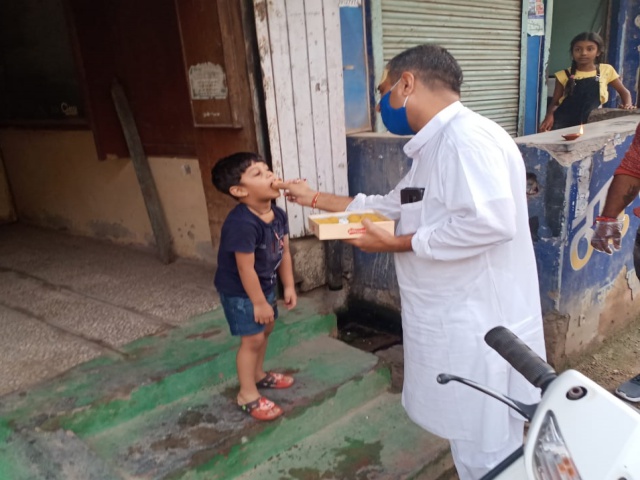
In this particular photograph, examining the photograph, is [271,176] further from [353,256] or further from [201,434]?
[353,256]

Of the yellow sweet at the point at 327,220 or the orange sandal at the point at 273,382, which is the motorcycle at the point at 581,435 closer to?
the yellow sweet at the point at 327,220

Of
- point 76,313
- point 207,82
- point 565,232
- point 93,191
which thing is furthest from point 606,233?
point 93,191

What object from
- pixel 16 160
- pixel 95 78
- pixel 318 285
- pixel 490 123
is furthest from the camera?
pixel 16 160

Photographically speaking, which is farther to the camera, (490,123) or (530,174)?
(530,174)

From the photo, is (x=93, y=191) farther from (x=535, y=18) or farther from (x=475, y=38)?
(x=535, y=18)

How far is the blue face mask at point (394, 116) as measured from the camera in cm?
195

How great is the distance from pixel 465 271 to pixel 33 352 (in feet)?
7.98

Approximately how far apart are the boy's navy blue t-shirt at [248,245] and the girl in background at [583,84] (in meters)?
3.88

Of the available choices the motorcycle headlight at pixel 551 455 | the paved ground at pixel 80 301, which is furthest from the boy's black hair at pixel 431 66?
the paved ground at pixel 80 301

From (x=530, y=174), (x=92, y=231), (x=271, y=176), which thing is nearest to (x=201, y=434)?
(x=271, y=176)

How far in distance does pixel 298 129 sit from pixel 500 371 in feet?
6.93

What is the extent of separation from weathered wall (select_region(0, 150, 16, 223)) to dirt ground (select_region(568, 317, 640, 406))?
5.75 meters

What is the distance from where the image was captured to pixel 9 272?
449 cm

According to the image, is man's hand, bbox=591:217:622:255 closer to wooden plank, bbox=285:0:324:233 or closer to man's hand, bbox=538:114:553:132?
wooden plank, bbox=285:0:324:233
